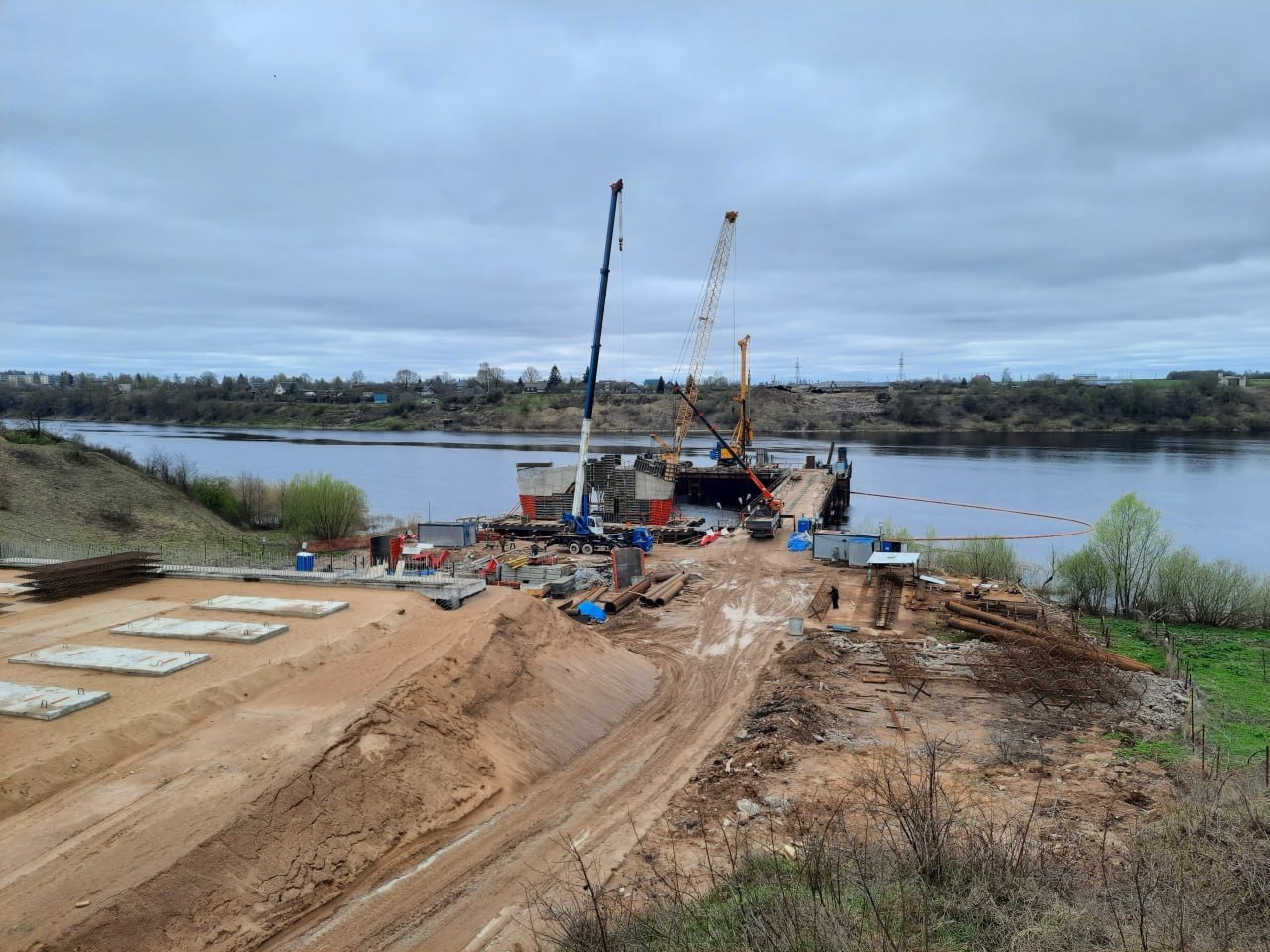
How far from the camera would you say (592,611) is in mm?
24516

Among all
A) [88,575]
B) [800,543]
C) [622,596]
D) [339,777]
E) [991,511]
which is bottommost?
[991,511]

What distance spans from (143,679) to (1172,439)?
120305mm

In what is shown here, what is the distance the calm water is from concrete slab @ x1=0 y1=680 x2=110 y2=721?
40.9 metres

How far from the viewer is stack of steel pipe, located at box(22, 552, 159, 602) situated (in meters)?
18.3

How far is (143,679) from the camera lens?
43.7 feet

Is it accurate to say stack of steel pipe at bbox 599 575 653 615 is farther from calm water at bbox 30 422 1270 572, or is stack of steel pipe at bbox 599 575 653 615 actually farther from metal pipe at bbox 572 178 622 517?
calm water at bbox 30 422 1270 572

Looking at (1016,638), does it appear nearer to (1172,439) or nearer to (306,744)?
(306,744)

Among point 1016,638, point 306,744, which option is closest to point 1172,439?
point 1016,638

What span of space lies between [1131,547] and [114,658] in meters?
31.4

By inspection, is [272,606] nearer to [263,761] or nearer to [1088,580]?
[263,761]

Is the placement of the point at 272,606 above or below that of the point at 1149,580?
above

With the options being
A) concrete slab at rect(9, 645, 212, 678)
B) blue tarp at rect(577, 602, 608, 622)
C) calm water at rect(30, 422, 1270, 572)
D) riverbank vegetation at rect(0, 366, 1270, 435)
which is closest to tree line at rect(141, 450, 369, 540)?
calm water at rect(30, 422, 1270, 572)

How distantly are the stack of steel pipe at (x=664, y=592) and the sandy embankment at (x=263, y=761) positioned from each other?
8.07 metres

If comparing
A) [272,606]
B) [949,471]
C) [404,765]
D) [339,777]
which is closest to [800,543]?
[272,606]
